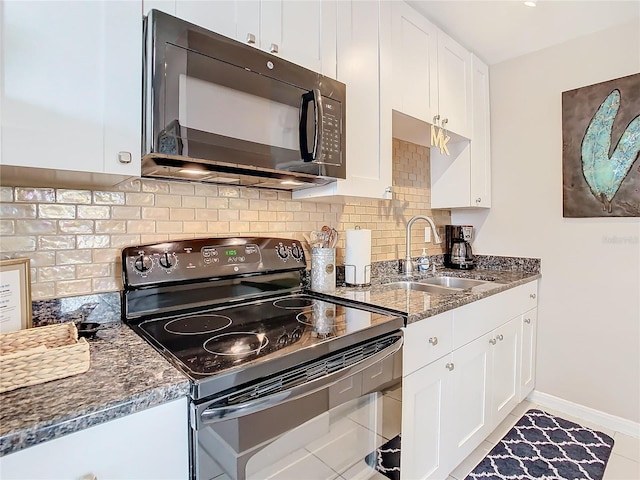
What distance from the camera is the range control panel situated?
1.23 m

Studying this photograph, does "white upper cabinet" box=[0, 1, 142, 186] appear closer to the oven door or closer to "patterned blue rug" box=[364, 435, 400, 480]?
the oven door

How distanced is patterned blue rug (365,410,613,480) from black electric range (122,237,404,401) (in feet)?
3.87

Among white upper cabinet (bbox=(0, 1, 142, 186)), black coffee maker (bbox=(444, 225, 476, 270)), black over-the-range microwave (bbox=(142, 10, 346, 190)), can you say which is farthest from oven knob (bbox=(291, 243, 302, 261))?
black coffee maker (bbox=(444, 225, 476, 270))

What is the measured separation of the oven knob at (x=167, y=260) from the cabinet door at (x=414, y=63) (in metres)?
1.30

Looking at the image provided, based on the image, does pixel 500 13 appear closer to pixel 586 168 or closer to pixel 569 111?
pixel 569 111

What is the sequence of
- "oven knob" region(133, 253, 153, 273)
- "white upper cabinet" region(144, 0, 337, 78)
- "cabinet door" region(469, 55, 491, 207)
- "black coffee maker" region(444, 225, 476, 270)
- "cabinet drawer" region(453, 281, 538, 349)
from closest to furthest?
1. "white upper cabinet" region(144, 0, 337, 78)
2. "oven knob" region(133, 253, 153, 273)
3. "cabinet drawer" region(453, 281, 538, 349)
4. "cabinet door" region(469, 55, 491, 207)
5. "black coffee maker" region(444, 225, 476, 270)

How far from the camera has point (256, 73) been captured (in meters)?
1.19

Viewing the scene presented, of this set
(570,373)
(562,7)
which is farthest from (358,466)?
(562,7)

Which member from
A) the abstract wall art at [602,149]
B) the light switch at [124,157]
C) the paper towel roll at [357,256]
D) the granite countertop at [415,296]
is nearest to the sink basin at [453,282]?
the granite countertop at [415,296]

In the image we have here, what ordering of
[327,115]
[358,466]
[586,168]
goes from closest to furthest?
[358,466] → [327,115] → [586,168]

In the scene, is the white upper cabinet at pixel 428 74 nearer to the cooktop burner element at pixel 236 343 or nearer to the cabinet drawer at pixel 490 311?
the cabinet drawer at pixel 490 311

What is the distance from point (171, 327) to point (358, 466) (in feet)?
2.61

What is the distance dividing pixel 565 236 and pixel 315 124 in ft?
6.45

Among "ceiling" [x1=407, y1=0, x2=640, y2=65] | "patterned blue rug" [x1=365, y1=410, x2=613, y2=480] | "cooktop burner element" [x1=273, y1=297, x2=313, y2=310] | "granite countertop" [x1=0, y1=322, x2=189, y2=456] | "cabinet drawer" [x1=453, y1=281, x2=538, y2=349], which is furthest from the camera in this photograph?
"ceiling" [x1=407, y1=0, x2=640, y2=65]
